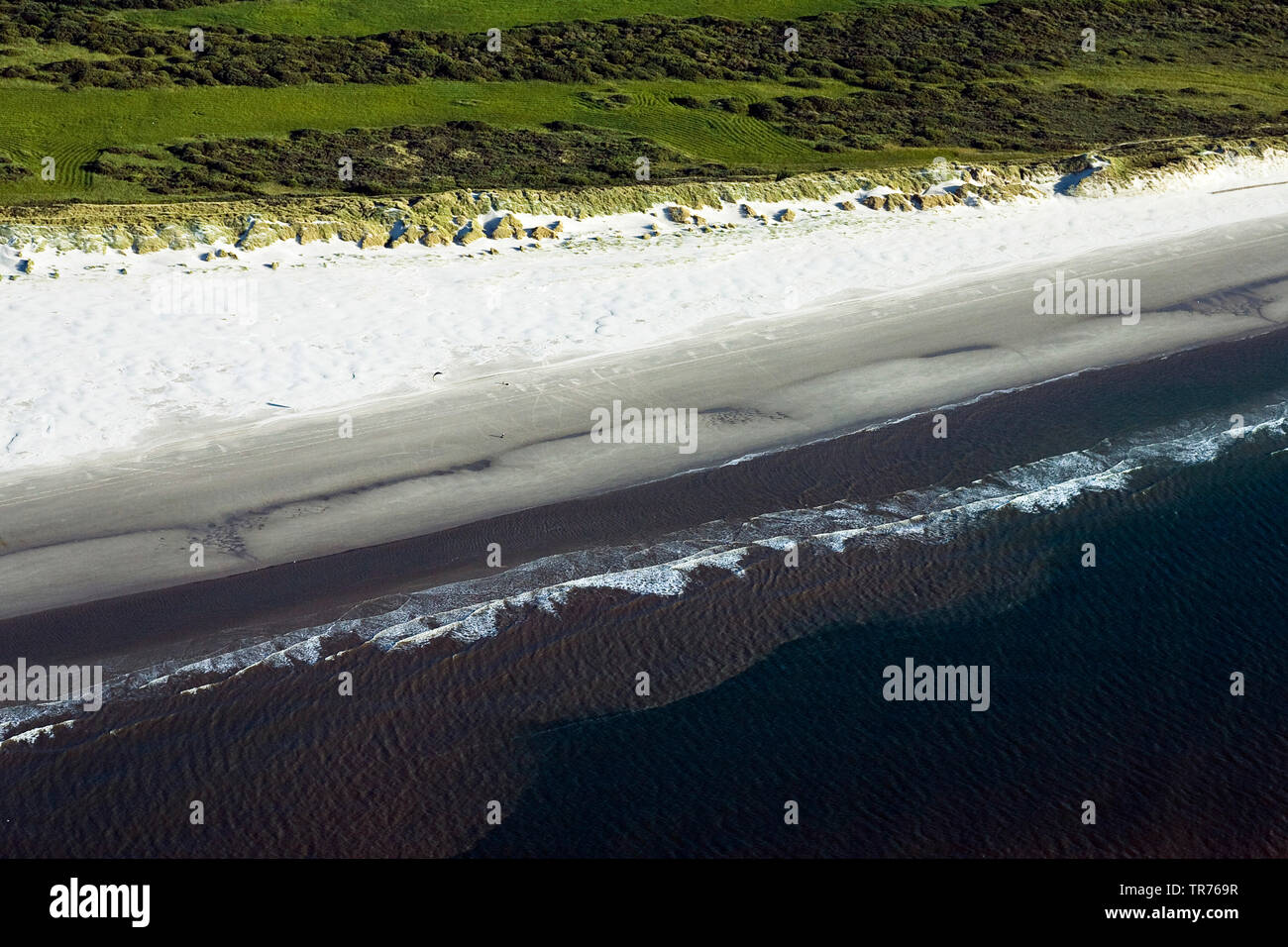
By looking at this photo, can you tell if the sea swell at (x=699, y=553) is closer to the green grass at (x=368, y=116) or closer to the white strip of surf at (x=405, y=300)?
the white strip of surf at (x=405, y=300)

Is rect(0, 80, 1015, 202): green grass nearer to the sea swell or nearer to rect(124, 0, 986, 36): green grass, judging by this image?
rect(124, 0, 986, 36): green grass

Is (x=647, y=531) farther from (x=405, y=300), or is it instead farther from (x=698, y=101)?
(x=698, y=101)

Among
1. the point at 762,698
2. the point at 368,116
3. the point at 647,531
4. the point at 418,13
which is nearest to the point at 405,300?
the point at 647,531

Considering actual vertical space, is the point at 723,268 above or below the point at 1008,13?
below

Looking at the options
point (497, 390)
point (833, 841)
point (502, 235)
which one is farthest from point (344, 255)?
point (833, 841)

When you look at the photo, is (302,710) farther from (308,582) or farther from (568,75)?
(568,75)
